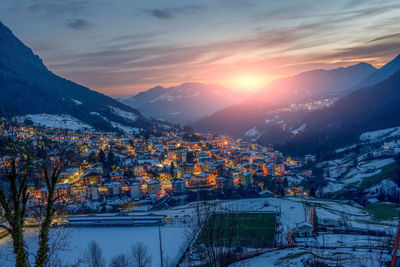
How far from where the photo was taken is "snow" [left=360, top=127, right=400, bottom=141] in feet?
270

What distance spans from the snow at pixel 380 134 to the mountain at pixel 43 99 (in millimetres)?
79676

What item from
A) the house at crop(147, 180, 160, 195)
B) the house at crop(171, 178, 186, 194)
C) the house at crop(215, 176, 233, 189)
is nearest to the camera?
the house at crop(147, 180, 160, 195)

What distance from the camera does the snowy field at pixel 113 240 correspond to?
2259cm

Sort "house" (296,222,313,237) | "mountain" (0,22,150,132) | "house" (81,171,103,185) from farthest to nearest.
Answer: "mountain" (0,22,150,132)
"house" (81,171,103,185)
"house" (296,222,313,237)

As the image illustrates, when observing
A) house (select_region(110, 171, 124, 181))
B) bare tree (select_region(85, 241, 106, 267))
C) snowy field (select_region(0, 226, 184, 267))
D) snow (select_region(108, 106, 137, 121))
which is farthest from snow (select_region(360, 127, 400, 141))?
snow (select_region(108, 106, 137, 121))

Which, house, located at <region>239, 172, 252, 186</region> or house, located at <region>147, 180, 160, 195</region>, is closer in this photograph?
house, located at <region>147, 180, 160, 195</region>

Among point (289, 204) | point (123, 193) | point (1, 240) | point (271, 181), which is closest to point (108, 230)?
point (1, 240)

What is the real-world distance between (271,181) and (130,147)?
3694 centimetres

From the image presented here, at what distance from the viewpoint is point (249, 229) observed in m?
27.3

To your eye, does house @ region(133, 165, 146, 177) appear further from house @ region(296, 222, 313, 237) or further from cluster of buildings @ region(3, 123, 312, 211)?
house @ region(296, 222, 313, 237)

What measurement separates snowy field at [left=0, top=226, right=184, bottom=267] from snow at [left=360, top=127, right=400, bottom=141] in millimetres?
76631

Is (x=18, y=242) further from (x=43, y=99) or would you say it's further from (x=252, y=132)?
(x=252, y=132)

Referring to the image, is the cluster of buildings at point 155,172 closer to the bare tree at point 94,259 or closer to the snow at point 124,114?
the bare tree at point 94,259

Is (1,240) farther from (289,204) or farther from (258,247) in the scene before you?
(289,204)
